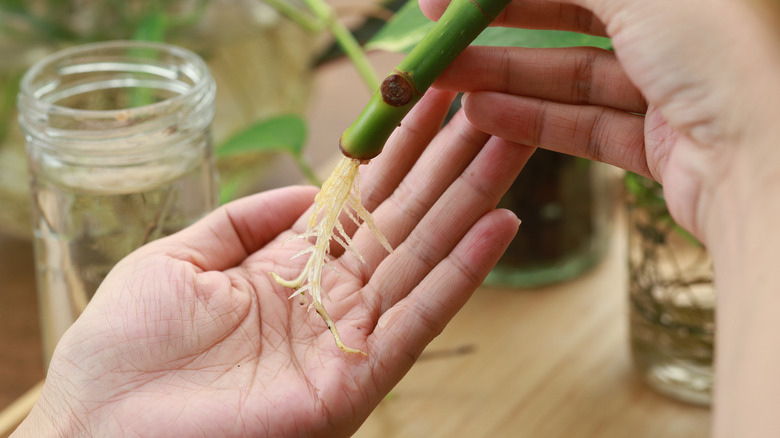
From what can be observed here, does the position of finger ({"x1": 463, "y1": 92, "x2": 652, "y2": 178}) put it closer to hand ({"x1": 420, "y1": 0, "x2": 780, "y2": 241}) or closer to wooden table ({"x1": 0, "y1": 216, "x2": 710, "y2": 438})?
hand ({"x1": 420, "y1": 0, "x2": 780, "y2": 241})

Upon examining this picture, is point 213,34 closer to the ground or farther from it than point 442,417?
farther from it

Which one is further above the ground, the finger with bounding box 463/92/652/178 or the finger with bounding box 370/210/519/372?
the finger with bounding box 463/92/652/178

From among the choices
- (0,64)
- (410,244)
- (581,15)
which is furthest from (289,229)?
(0,64)

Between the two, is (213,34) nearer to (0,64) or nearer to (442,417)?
(0,64)

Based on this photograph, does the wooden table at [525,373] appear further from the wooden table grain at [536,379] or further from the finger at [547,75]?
the finger at [547,75]

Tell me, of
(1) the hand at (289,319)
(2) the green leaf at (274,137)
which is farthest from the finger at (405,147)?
(2) the green leaf at (274,137)

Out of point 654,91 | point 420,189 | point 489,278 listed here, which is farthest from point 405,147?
point 489,278

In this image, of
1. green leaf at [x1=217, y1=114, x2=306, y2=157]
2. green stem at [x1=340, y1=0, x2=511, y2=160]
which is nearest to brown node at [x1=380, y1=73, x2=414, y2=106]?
green stem at [x1=340, y1=0, x2=511, y2=160]
